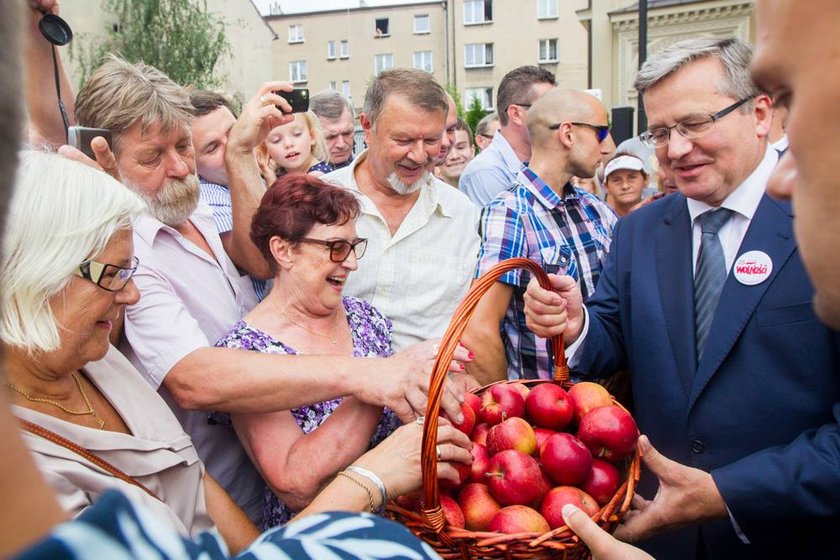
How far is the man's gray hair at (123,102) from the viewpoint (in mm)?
2639

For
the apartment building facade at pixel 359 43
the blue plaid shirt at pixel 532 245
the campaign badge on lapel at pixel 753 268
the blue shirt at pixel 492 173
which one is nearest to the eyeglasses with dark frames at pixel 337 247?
the blue plaid shirt at pixel 532 245

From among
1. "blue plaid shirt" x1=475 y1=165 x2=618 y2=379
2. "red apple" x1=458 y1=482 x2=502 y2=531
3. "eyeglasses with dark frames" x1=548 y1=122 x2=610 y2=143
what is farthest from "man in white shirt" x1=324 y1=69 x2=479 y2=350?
"red apple" x1=458 y1=482 x2=502 y2=531

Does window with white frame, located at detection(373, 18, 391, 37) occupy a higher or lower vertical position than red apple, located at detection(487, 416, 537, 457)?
higher

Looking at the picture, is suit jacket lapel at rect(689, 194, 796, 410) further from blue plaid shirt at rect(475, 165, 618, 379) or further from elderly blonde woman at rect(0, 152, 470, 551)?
blue plaid shirt at rect(475, 165, 618, 379)

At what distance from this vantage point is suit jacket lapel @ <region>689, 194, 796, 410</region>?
2041 mm

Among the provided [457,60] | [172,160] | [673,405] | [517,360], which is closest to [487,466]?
[673,405]

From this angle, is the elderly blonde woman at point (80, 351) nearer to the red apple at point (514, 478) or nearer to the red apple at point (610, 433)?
the red apple at point (514, 478)

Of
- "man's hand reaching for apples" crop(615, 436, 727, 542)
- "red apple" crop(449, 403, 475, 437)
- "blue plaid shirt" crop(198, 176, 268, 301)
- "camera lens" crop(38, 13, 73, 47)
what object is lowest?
"man's hand reaching for apples" crop(615, 436, 727, 542)

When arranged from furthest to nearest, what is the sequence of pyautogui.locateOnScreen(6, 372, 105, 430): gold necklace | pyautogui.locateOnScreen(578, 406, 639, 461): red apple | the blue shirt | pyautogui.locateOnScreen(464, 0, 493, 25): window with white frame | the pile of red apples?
1. pyautogui.locateOnScreen(464, 0, 493, 25): window with white frame
2. the blue shirt
3. pyautogui.locateOnScreen(578, 406, 639, 461): red apple
4. the pile of red apples
5. pyautogui.locateOnScreen(6, 372, 105, 430): gold necklace

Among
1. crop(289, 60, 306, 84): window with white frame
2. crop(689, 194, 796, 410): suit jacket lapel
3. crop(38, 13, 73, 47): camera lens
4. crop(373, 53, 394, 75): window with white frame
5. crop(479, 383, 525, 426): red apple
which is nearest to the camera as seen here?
crop(689, 194, 796, 410): suit jacket lapel

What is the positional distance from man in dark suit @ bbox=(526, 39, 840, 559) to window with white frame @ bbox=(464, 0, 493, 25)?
45.0 m

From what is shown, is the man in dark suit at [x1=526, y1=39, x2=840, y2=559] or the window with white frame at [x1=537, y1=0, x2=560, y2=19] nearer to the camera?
the man in dark suit at [x1=526, y1=39, x2=840, y2=559]

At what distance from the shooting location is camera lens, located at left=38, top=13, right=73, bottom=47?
2.63 metres

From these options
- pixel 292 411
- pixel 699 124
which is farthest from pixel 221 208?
pixel 699 124
